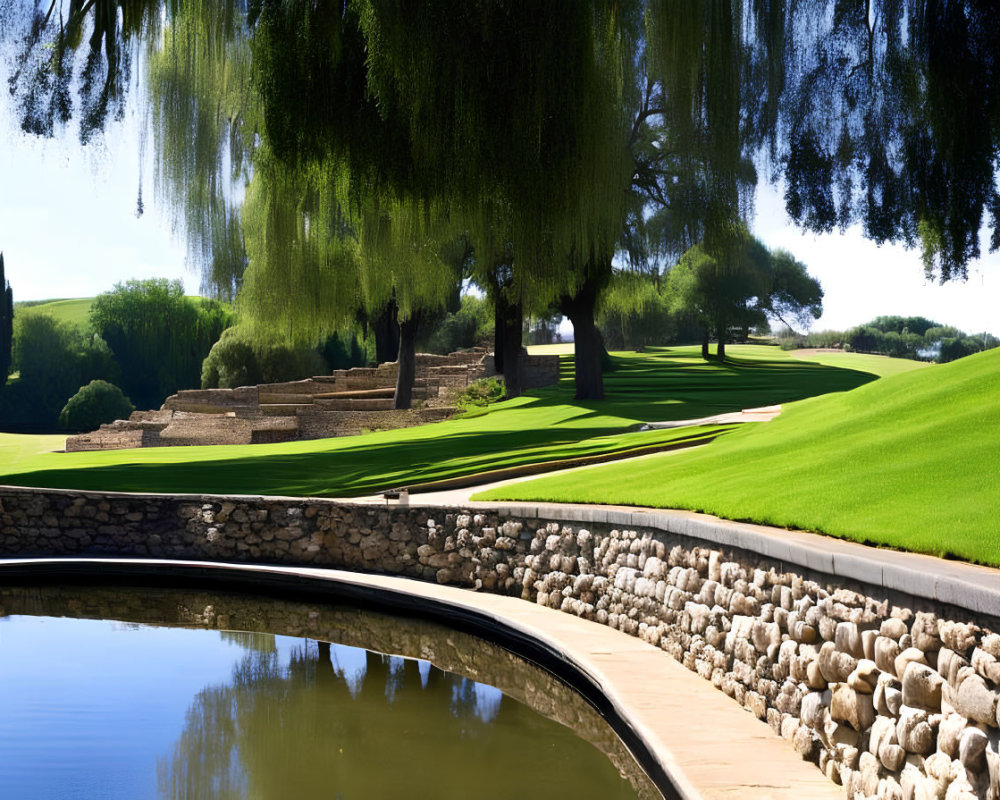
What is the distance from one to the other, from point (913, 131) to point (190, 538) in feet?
31.6

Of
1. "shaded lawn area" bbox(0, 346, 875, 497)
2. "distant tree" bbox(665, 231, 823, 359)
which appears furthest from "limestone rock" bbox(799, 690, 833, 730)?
"distant tree" bbox(665, 231, 823, 359)

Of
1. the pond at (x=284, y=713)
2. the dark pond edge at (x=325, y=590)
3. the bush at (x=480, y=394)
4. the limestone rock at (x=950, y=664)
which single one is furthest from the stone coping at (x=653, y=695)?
the bush at (x=480, y=394)

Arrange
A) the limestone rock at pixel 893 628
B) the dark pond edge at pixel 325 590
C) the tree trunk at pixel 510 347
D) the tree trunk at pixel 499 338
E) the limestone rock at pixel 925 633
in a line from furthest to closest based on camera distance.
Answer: the tree trunk at pixel 499 338 → the tree trunk at pixel 510 347 → the dark pond edge at pixel 325 590 → the limestone rock at pixel 893 628 → the limestone rock at pixel 925 633

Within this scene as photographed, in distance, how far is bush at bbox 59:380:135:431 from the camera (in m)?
42.3

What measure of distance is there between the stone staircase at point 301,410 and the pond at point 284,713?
51.9 feet

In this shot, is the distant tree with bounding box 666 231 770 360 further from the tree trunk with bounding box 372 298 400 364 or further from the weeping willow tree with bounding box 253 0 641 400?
the weeping willow tree with bounding box 253 0 641 400

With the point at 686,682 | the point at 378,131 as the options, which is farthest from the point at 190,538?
the point at 686,682

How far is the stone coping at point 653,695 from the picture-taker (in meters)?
4.58

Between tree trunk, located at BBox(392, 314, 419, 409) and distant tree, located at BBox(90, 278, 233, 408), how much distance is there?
29.9 metres

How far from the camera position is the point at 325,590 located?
35.6 ft

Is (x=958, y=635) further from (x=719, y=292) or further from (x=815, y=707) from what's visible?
(x=719, y=292)

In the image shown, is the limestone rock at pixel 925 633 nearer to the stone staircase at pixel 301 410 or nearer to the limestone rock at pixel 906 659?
the limestone rock at pixel 906 659

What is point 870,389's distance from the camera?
1138 cm

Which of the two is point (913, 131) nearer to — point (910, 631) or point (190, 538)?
point (910, 631)
